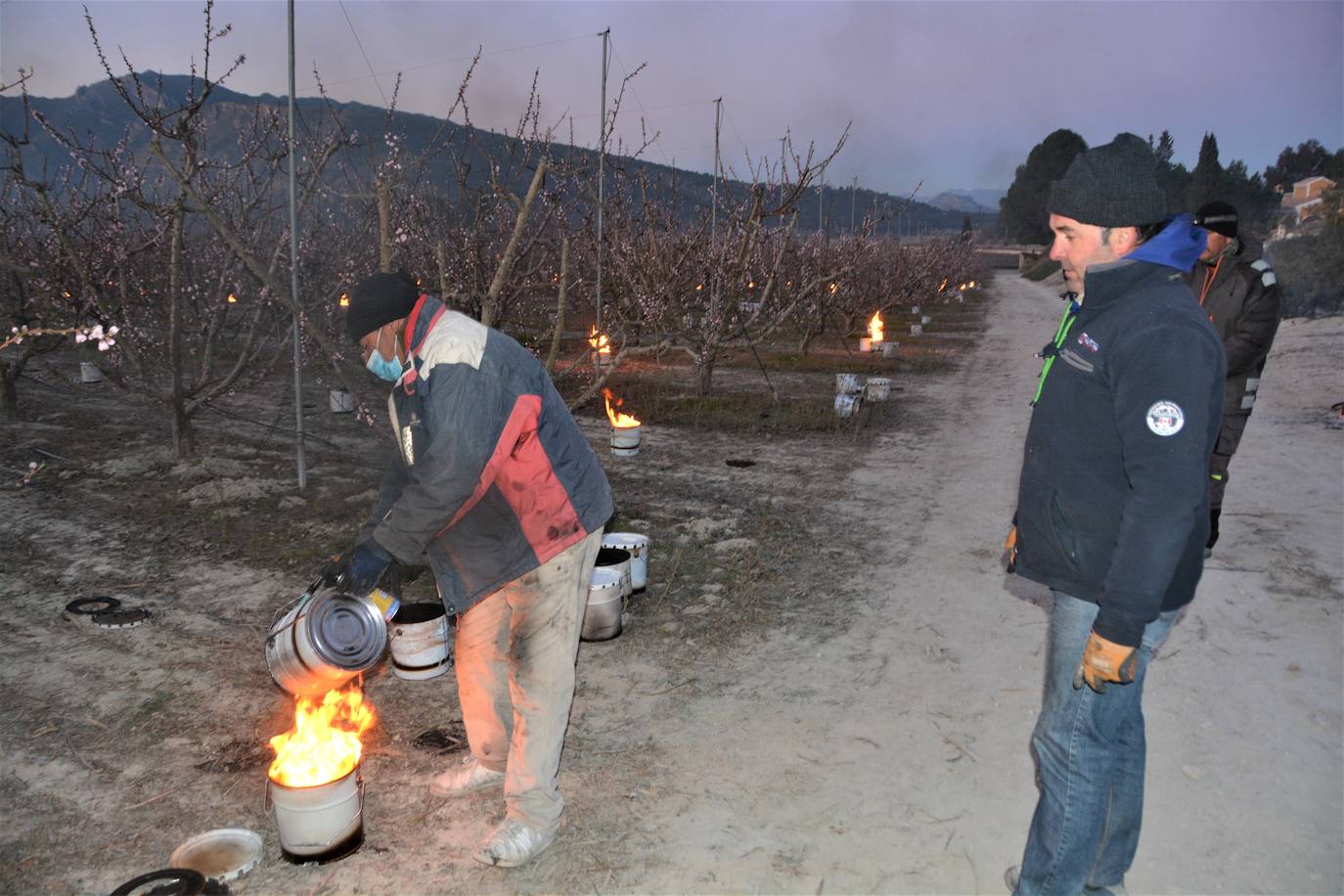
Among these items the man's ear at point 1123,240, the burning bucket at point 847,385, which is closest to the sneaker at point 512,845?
the man's ear at point 1123,240

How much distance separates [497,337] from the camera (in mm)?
2938

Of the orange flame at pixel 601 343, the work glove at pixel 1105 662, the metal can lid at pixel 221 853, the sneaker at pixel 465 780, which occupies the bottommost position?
the metal can lid at pixel 221 853

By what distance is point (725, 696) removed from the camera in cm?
428

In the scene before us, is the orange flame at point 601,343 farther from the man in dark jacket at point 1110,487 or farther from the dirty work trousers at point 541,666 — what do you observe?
the man in dark jacket at point 1110,487

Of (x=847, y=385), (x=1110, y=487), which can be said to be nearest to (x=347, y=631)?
(x=1110, y=487)

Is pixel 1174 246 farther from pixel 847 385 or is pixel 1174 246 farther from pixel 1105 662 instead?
pixel 847 385

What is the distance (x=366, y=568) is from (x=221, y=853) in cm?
116

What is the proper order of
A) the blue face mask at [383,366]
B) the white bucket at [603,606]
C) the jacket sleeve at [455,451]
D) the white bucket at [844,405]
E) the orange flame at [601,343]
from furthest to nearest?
the white bucket at [844,405], the orange flame at [601,343], the white bucket at [603,606], the blue face mask at [383,366], the jacket sleeve at [455,451]

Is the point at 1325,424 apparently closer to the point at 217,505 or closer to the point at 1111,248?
the point at 1111,248

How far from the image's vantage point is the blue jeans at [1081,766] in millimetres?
2445

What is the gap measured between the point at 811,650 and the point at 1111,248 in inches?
117

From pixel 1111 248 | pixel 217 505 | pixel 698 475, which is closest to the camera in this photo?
pixel 1111 248

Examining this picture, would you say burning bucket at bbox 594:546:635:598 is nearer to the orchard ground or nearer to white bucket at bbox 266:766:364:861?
the orchard ground

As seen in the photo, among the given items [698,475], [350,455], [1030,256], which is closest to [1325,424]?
[698,475]
